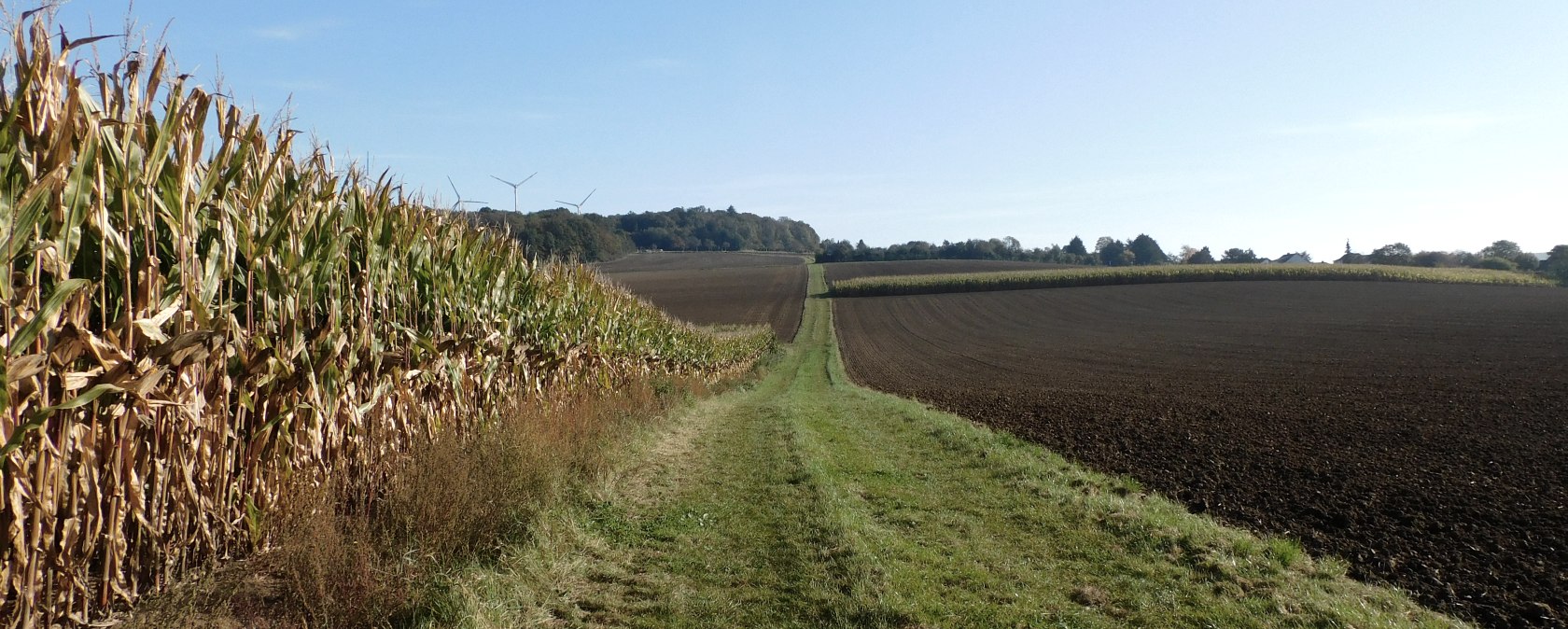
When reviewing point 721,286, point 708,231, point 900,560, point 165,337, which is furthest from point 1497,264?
point 165,337

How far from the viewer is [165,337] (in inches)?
132

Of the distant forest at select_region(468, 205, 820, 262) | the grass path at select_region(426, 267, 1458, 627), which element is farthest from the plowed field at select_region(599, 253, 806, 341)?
the grass path at select_region(426, 267, 1458, 627)

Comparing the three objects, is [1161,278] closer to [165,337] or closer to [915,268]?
[915,268]

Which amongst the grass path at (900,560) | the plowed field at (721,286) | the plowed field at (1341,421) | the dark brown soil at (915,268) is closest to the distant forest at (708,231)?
the plowed field at (721,286)

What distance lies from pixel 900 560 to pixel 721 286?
225 feet

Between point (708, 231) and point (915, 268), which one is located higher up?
point (708, 231)

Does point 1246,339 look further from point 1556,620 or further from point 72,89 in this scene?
point 72,89

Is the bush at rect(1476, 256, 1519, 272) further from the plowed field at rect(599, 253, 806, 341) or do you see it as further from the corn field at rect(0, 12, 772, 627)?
the corn field at rect(0, 12, 772, 627)

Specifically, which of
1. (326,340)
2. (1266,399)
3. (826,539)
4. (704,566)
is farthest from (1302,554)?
(1266,399)

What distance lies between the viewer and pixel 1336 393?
16.4 meters

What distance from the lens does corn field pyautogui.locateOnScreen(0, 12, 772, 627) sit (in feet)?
9.39

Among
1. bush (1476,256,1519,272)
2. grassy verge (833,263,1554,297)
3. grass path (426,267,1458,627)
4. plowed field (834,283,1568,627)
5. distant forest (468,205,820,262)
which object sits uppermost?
distant forest (468,205,820,262)

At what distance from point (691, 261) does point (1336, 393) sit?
286ft

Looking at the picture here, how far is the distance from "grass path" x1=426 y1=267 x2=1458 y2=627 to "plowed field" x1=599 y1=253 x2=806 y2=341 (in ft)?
104
